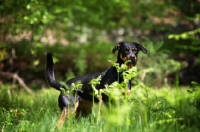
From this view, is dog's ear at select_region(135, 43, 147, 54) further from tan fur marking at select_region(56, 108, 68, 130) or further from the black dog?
tan fur marking at select_region(56, 108, 68, 130)

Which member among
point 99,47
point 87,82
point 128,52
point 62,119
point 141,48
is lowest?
point 62,119

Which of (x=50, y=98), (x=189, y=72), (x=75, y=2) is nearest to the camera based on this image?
(x=50, y=98)

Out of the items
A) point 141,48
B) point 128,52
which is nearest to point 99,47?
point 141,48

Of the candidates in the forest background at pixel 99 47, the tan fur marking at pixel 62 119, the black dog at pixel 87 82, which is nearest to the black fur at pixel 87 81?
the black dog at pixel 87 82

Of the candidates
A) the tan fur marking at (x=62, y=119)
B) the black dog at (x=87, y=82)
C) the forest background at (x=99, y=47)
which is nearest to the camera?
the tan fur marking at (x=62, y=119)

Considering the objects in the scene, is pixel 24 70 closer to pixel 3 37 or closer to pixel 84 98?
pixel 3 37

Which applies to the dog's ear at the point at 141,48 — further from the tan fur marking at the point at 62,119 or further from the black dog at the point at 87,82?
the tan fur marking at the point at 62,119

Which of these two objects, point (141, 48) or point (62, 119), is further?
point (141, 48)

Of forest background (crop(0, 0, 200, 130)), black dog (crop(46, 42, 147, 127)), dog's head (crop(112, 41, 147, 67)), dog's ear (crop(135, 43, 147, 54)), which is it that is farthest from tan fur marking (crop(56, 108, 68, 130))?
forest background (crop(0, 0, 200, 130))

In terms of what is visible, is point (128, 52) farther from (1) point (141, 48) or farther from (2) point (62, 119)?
(2) point (62, 119)

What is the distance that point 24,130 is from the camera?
353cm

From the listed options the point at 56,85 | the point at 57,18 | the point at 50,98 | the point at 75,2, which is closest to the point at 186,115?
the point at 56,85

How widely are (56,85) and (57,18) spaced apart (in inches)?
240

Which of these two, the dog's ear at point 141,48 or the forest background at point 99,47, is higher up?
the forest background at point 99,47
